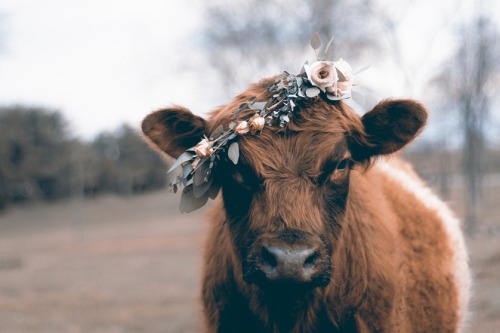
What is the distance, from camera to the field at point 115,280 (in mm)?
10195

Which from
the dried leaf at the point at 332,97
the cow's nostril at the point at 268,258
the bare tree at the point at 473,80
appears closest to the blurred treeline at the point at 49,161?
the bare tree at the point at 473,80

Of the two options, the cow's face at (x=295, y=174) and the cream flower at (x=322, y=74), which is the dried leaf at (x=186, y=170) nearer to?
the cow's face at (x=295, y=174)

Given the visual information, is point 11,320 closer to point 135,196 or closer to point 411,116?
point 411,116

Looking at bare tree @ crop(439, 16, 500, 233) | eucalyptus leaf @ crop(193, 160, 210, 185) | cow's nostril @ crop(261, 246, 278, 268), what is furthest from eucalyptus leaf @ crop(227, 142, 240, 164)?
bare tree @ crop(439, 16, 500, 233)

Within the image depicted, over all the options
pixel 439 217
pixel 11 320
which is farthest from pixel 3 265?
pixel 439 217

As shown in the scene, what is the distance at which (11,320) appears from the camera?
1116 cm

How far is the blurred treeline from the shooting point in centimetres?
4266

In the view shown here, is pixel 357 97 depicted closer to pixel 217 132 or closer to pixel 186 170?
pixel 217 132

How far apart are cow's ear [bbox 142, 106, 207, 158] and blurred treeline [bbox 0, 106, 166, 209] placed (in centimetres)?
3674

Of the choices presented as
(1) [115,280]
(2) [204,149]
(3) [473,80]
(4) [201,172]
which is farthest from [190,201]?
(3) [473,80]

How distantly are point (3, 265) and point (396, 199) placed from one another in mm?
18517

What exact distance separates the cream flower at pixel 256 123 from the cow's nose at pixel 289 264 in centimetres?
72

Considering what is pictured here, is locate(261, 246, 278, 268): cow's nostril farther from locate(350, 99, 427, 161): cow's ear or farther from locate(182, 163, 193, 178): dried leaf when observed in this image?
locate(350, 99, 427, 161): cow's ear

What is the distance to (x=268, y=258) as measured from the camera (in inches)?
125
